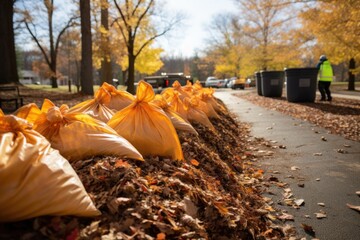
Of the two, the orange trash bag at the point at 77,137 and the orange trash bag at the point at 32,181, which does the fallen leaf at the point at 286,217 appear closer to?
the orange trash bag at the point at 77,137

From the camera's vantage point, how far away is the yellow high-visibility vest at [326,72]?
12.1 metres

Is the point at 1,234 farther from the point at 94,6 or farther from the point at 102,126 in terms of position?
the point at 94,6

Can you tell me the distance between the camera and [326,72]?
12.2 metres

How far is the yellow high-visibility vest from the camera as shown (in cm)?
1213

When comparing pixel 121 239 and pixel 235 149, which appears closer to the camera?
pixel 121 239

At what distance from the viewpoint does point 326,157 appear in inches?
188

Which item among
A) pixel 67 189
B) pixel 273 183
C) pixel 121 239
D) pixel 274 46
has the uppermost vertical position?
pixel 274 46

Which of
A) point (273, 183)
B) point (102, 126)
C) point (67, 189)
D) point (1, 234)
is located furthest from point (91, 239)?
point (273, 183)

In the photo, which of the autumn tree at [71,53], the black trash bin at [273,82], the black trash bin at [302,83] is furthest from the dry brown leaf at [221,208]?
the autumn tree at [71,53]

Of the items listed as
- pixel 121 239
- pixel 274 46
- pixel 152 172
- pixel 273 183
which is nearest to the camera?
pixel 121 239

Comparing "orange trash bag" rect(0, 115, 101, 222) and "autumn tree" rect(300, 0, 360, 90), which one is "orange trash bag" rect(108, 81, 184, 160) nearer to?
"orange trash bag" rect(0, 115, 101, 222)

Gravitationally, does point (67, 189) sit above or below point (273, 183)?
above

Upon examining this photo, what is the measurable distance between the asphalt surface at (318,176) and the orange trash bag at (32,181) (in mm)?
1874

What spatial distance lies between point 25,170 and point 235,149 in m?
4.04
